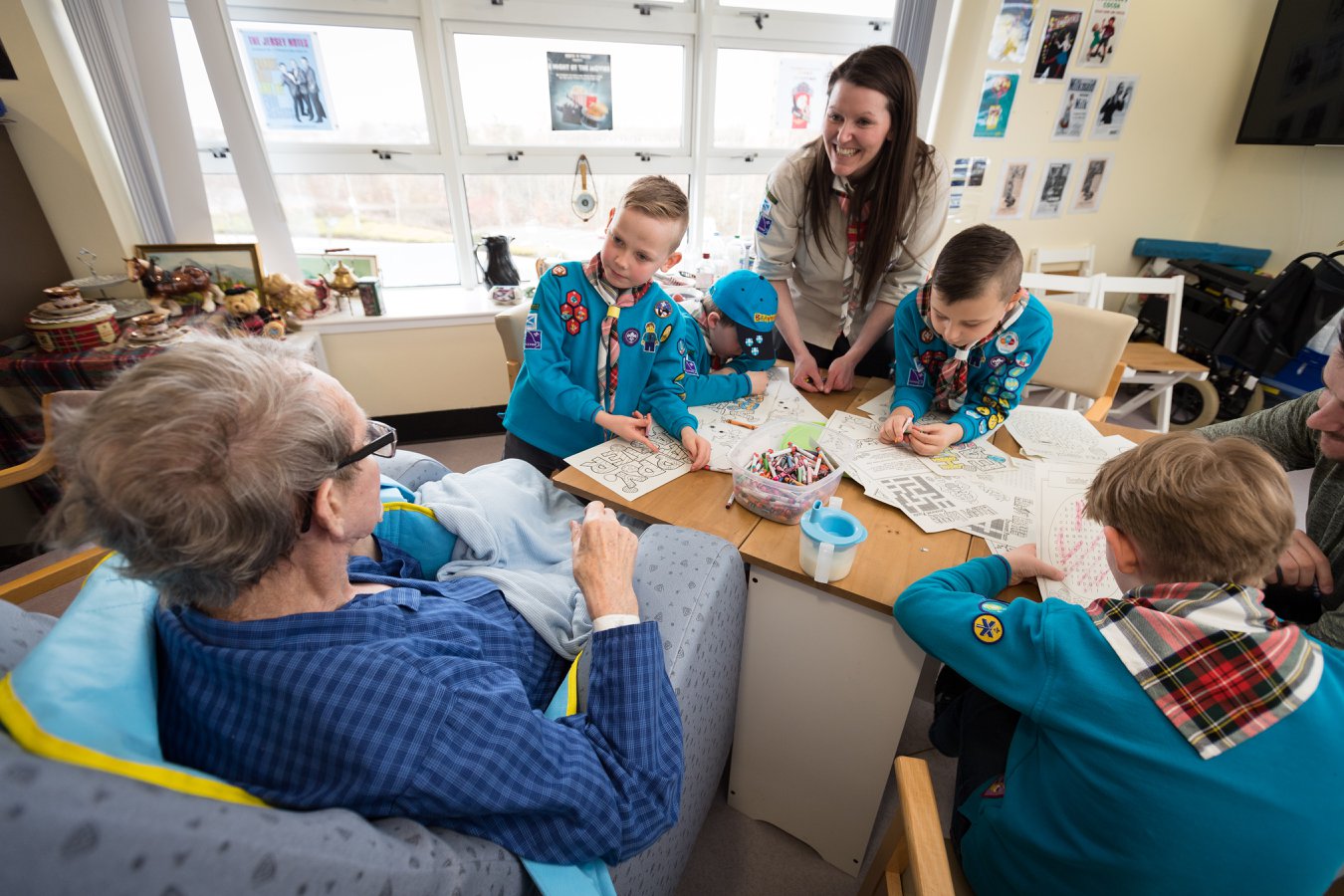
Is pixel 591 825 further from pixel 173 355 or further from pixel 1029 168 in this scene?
pixel 1029 168

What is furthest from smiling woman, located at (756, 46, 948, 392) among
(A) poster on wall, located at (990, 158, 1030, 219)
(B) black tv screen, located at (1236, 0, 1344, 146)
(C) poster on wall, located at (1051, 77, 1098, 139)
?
(B) black tv screen, located at (1236, 0, 1344, 146)

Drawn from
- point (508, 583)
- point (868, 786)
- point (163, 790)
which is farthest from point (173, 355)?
point (868, 786)

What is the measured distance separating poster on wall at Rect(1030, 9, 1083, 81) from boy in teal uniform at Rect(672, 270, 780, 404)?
2.35 meters

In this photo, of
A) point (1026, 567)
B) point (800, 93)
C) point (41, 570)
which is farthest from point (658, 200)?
point (800, 93)

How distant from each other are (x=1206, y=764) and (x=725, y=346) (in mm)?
1424

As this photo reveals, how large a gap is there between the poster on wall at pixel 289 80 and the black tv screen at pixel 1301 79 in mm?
4766

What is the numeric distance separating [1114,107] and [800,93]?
66.8 inches

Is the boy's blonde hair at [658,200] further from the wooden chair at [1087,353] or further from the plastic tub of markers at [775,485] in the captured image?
the wooden chair at [1087,353]

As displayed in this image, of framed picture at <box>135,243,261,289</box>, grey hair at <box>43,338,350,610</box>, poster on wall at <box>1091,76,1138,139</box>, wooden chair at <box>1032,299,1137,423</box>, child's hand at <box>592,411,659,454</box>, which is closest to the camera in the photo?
grey hair at <box>43,338,350,610</box>

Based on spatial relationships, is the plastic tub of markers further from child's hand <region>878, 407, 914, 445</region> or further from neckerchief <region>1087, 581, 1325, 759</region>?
neckerchief <region>1087, 581, 1325, 759</region>

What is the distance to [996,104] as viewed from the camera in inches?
112

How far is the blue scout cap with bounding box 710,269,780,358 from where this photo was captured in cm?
169

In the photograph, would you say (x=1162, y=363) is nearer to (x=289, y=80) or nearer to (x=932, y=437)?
(x=932, y=437)

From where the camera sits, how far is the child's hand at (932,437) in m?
1.35
